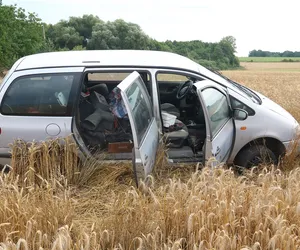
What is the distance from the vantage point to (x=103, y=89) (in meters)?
5.23

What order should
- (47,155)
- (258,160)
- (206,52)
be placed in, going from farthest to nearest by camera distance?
(206,52) < (258,160) < (47,155)

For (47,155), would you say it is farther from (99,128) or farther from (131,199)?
(131,199)

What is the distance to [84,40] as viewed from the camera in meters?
55.1

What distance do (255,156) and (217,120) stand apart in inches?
33.5

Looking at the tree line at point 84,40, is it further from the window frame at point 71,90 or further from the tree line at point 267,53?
the window frame at point 71,90

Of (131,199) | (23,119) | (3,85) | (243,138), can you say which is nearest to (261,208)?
(131,199)

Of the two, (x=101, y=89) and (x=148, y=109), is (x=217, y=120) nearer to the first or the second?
(x=148, y=109)

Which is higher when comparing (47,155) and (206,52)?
(206,52)

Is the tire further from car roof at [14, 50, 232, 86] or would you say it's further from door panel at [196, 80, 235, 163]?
car roof at [14, 50, 232, 86]

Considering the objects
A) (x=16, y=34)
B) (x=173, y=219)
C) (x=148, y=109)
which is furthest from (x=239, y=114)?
(x=16, y=34)

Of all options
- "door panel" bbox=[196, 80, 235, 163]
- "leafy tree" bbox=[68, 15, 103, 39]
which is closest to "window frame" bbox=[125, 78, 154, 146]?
"door panel" bbox=[196, 80, 235, 163]

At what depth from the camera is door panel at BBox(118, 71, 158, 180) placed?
10.8ft

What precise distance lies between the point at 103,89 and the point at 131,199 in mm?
2499

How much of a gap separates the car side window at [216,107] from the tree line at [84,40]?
26705mm
